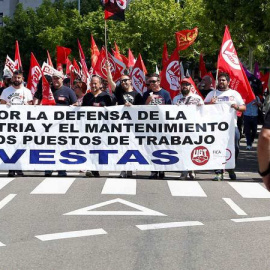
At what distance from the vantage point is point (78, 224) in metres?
9.72

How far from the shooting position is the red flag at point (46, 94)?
1593cm

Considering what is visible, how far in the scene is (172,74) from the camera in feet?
67.8

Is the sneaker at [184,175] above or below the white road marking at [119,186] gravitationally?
below

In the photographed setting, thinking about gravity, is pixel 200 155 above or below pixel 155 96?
below

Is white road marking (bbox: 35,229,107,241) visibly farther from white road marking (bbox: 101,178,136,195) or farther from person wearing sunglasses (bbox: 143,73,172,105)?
person wearing sunglasses (bbox: 143,73,172,105)

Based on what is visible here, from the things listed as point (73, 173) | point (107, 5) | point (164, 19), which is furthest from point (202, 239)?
point (164, 19)

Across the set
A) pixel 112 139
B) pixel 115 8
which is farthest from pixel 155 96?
pixel 115 8

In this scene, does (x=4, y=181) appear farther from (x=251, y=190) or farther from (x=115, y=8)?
(x=115, y=8)

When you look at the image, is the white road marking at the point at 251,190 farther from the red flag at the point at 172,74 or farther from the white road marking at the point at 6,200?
the red flag at the point at 172,74

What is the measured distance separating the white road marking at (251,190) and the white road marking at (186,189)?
0.57 m

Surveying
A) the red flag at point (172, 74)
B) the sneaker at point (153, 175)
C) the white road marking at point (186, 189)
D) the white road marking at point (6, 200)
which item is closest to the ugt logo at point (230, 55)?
the sneaker at point (153, 175)

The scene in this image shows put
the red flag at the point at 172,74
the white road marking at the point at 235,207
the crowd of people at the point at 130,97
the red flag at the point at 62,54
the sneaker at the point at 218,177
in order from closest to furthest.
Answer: the white road marking at the point at 235,207, the sneaker at the point at 218,177, the crowd of people at the point at 130,97, the red flag at the point at 172,74, the red flag at the point at 62,54

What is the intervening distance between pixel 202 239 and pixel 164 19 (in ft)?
161

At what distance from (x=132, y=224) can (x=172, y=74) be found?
1116 cm
